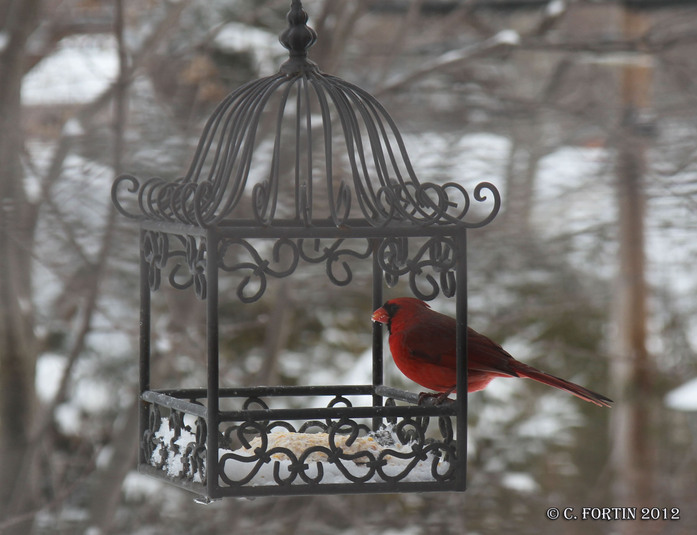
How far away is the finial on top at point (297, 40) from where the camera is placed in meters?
2.29

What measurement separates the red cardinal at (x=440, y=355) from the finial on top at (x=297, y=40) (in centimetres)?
65

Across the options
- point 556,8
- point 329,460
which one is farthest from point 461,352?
point 556,8

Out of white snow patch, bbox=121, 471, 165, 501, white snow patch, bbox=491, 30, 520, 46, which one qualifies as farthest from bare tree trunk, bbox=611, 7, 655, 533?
white snow patch, bbox=121, 471, 165, 501

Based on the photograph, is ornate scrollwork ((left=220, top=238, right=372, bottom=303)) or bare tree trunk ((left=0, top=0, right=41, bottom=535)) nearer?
ornate scrollwork ((left=220, top=238, right=372, bottom=303))

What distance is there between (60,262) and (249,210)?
1316mm

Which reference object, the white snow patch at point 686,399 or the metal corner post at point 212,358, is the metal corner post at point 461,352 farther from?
the white snow patch at point 686,399

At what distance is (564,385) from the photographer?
7.43 feet

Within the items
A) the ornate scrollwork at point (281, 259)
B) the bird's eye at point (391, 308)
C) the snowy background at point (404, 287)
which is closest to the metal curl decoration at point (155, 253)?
the ornate scrollwork at point (281, 259)

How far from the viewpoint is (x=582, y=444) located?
7984 millimetres

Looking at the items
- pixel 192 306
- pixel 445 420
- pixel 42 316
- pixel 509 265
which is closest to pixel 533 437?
pixel 509 265

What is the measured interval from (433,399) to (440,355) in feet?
0.45

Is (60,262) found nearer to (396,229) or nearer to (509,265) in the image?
(509,265)

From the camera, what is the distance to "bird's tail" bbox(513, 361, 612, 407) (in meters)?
2.20

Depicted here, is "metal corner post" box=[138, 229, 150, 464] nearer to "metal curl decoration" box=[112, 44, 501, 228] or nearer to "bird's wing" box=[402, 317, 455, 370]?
"metal curl decoration" box=[112, 44, 501, 228]
